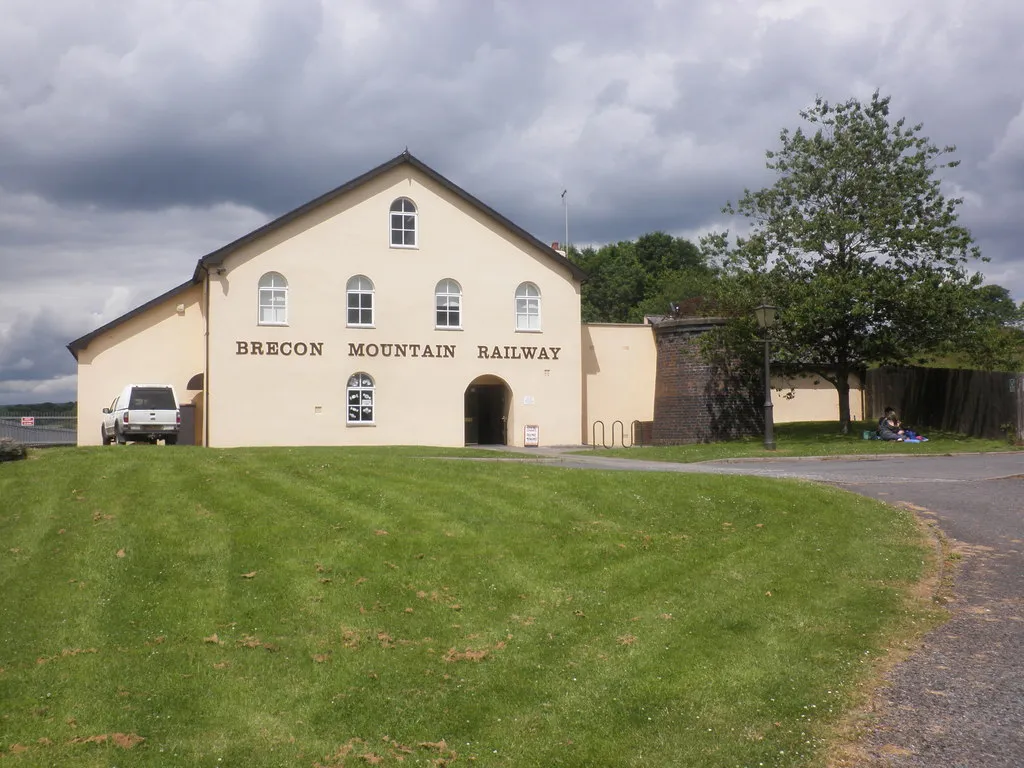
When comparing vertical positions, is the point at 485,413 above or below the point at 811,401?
below

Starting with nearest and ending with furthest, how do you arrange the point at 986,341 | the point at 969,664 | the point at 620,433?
1. the point at 969,664
2. the point at 986,341
3. the point at 620,433

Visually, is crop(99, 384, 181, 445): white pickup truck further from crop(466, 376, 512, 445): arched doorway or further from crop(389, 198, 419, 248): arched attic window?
crop(466, 376, 512, 445): arched doorway

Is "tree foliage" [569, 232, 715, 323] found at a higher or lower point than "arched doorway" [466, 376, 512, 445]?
higher

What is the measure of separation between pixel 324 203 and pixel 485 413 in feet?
30.7

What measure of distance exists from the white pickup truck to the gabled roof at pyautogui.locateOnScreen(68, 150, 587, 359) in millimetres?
A: 3331

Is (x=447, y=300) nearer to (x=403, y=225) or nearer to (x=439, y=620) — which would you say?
(x=403, y=225)

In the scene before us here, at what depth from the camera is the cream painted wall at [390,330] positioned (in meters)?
31.0

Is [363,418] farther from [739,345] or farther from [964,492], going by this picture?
[964,492]

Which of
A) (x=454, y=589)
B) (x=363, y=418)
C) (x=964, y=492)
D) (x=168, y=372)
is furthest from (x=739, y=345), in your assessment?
(x=454, y=589)

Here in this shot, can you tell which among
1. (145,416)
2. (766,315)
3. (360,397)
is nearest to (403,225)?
(360,397)

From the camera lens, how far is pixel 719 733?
623cm

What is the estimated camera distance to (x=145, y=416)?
2831 cm

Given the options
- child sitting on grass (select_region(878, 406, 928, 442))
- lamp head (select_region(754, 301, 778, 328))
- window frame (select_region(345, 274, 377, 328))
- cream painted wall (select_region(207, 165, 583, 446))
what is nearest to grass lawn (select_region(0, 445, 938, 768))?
lamp head (select_region(754, 301, 778, 328))

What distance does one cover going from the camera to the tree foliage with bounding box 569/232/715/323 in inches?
3039
